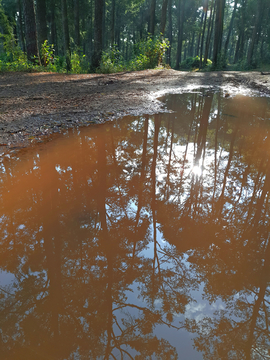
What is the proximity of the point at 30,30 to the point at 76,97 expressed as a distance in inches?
236

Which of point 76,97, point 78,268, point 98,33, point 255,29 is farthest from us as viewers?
point 255,29

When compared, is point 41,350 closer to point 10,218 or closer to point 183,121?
point 10,218

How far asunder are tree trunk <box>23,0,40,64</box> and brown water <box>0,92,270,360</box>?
9.00 m

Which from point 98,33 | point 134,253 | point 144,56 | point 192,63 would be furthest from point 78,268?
point 192,63


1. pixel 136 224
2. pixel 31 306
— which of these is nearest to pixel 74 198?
pixel 136 224

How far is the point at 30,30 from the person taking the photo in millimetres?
10906

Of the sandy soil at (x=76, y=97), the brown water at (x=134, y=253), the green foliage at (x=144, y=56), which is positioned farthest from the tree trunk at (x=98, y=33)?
the brown water at (x=134, y=253)

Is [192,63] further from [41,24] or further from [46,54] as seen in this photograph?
[46,54]

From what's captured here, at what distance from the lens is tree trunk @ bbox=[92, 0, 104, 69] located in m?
12.0

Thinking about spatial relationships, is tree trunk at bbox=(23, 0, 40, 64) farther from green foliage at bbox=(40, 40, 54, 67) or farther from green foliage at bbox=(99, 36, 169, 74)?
green foliage at bbox=(99, 36, 169, 74)

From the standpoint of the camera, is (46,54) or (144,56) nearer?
(46,54)

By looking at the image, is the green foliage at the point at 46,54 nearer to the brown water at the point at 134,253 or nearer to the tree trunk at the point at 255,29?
the brown water at the point at 134,253

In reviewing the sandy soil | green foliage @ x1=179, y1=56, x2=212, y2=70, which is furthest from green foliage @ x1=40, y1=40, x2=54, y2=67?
green foliage @ x1=179, y1=56, x2=212, y2=70

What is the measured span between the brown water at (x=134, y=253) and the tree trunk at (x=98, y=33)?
9812mm
